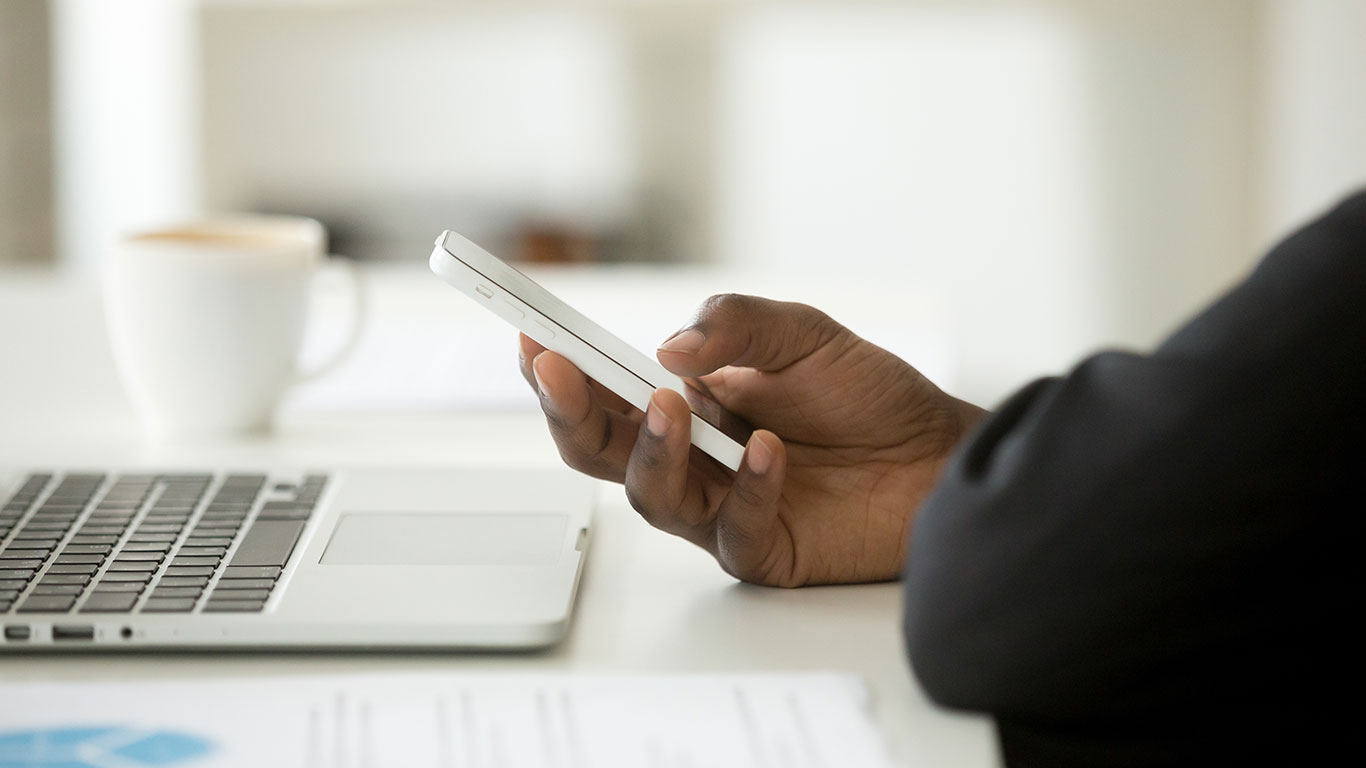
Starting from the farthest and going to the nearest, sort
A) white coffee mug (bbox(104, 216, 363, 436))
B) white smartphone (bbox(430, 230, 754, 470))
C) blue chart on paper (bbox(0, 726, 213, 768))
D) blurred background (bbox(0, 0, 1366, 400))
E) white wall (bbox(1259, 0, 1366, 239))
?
1. blurred background (bbox(0, 0, 1366, 400))
2. white wall (bbox(1259, 0, 1366, 239))
3. white coffee mug (bbox(104, 216, 363, 436))
4. white smartphone (bbox(430, 230, 754, 470))
5. blue chart on paper (bbox(0, 726, 213, 768))

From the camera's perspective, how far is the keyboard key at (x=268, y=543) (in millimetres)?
483

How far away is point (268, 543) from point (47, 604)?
Answer: 9cm

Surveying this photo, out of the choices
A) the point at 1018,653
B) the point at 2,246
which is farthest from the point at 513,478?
the point at 2,246

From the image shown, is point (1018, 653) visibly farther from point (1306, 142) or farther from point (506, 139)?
point (506, 139)

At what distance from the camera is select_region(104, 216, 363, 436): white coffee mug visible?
748mm

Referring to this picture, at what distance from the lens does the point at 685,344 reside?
0.50 m

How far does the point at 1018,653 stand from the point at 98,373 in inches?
32.4

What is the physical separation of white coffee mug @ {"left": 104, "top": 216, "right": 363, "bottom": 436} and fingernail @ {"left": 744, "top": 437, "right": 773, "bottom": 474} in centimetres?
39

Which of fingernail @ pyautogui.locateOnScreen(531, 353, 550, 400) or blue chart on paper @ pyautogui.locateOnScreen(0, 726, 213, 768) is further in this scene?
fingernail @ pyautogui.locateOnScreen(531, 353, 550, 400)

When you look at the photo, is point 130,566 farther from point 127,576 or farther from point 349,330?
point 349,330

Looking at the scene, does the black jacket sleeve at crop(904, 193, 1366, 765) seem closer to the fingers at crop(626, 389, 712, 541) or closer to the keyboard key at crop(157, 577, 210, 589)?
the fingers at crop(626, 389, 712, 541)

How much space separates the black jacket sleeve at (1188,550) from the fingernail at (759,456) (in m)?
0.11

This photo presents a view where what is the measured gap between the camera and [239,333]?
766mm

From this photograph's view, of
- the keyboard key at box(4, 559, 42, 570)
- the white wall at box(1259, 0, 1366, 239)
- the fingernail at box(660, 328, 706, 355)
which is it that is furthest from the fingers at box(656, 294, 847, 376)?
the white wall at box(1259, 0, 1366, 239)
